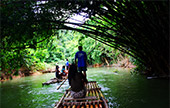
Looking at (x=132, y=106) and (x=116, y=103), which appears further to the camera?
(x=116, y=103)

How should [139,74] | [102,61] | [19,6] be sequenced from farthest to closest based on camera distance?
1. [102,61]
2. [139,74]
3. [19,6]

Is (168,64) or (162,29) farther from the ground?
(162,29)

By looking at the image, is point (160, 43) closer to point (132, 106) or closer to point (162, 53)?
point (162, 53)

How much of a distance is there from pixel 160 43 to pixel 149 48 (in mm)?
596

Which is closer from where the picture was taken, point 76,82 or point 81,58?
point 76,82

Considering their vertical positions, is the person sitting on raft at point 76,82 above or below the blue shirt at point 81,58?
below

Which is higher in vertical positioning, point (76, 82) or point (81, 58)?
point (81, 58)

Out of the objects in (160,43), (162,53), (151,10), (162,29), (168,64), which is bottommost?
(168,64)

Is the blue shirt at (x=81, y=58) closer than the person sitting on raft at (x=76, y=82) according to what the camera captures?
No

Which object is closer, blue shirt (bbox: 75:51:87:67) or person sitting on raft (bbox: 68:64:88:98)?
person sitting on raft (bbox: 68:64:88:98)

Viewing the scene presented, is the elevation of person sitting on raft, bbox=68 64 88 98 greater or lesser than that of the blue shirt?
lesser

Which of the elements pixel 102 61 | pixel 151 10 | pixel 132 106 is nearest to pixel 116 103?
pixel 132 106

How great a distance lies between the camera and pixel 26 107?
16.5 feet

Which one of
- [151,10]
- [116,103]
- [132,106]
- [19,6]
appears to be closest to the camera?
[19,6]
